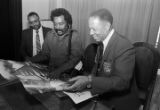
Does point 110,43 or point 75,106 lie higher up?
point 110,43

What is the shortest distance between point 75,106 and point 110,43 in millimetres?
540

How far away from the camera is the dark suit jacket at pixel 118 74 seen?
1.14 m

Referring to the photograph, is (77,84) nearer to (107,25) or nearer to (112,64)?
(112,64)

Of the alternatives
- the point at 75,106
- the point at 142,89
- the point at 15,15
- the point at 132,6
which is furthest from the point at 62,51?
the point at 15,15

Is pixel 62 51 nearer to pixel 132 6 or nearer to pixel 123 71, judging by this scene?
pixel 123 71

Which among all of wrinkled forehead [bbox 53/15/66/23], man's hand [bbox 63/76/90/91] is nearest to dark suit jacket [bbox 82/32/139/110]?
man's hand [bbox 63/76/90/91]

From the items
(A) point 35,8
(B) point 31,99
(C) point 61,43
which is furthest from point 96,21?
(A) point 35,8

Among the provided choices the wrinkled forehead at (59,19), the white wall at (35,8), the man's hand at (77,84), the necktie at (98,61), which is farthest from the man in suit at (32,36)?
the man's hand at (77,84)

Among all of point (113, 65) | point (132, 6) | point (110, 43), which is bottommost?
point (113, 65)

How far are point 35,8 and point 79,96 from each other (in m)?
2.56

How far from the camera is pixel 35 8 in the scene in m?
3.20

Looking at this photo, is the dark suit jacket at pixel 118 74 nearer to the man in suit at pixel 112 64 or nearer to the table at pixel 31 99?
the man in suit at pixel 112 64

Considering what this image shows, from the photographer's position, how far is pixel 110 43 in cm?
128

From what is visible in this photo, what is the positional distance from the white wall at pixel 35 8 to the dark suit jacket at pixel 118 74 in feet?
7.13
